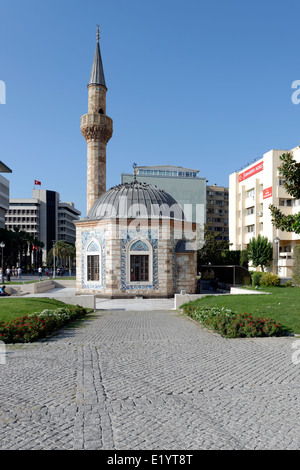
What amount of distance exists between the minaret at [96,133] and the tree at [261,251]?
21.1 metres

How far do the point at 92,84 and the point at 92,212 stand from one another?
1459 cm

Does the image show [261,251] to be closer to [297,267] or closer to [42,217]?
[297,267]

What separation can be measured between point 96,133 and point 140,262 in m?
15.4

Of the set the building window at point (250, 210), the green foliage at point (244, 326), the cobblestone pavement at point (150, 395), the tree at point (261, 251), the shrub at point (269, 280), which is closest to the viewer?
the cobblestone pavement at point (150, 395)

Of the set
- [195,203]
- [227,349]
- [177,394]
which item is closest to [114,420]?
[177,394]

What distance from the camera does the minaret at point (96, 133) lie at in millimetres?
34719

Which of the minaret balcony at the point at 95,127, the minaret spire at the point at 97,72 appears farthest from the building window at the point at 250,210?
the minaret spire at the point at 97,72

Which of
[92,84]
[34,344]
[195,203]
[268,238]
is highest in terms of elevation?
[92,84]

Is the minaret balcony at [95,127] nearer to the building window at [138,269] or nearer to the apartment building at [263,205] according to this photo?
the building window at [138,269]

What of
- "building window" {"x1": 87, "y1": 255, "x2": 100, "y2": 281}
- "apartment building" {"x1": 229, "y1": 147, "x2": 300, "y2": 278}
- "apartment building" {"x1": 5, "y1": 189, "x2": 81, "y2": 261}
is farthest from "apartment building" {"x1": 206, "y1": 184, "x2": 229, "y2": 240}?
"building window" {"x1": 87, "y1": 255, "x2": 100, "y2": 281}

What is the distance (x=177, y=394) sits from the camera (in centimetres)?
664

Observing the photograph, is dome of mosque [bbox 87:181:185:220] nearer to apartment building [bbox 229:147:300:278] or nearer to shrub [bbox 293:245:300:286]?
shrub [bbox 293:245:300:286]
